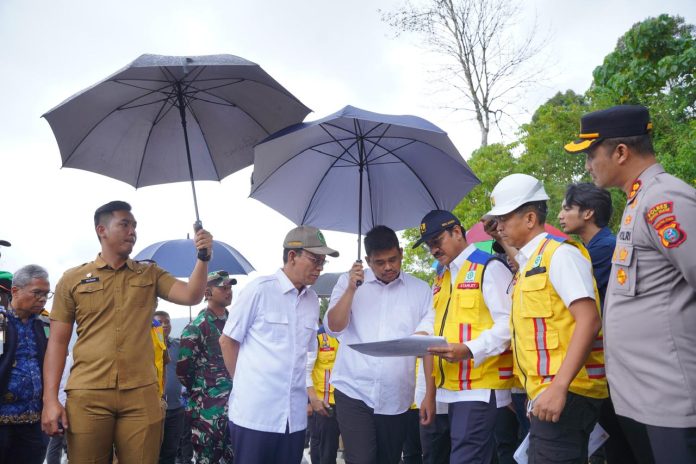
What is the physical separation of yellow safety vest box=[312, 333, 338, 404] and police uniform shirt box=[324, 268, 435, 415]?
103 inches

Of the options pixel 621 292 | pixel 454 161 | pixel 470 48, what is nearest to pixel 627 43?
pixel 470 48

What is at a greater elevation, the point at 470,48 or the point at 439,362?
the point at 470,48

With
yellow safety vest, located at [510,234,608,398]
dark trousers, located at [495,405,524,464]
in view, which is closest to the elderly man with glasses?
yellow safety vest, located at [510,234,608,398]

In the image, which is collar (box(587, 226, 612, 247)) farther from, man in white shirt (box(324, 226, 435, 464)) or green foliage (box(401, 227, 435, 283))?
Answer: green foliage (box(401, 227, 435, 283))

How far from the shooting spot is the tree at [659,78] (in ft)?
40.3

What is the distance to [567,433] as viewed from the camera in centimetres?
294

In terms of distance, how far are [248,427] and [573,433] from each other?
6.70 feet

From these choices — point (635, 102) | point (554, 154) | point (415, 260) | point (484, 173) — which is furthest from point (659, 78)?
point (415, 260)

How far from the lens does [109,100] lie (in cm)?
446

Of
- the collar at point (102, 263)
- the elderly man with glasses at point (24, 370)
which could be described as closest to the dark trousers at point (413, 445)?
the collar at point (102, 263)

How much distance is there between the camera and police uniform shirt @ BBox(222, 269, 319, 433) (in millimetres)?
3984

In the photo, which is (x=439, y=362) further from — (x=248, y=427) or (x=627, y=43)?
(x=627, y=43)

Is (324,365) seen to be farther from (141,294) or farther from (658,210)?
(658,210)

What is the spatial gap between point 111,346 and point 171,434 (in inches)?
163
